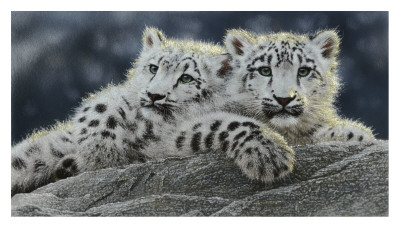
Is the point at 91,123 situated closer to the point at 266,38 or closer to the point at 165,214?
the point at 165,214

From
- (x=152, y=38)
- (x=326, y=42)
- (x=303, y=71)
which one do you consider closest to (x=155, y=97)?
(x=152, y=38)

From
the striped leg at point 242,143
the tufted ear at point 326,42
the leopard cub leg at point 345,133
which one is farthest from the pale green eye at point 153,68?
the leopard cub leg at point 345,133

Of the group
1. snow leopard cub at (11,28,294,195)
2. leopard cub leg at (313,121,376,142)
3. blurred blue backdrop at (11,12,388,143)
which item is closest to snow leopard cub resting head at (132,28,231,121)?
snow leopard cub at (11,28,294,195)

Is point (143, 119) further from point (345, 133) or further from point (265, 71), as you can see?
point (345, 133)

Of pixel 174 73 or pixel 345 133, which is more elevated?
pixel 174 73

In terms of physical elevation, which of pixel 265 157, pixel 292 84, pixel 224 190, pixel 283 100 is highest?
pixel 292 84
